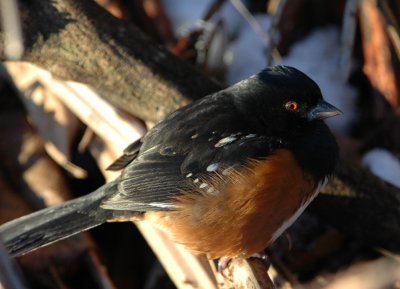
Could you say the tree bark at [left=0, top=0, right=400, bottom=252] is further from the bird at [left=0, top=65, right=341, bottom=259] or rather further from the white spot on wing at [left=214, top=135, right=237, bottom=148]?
the white spot on wing at [left=214, top=135, right=237, bottom=148]

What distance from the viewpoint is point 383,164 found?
3678mm

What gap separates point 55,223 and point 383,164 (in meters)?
1.70

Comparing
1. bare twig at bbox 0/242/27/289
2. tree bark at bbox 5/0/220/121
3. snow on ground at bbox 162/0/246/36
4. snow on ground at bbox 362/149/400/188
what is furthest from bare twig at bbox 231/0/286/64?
bare twig at bbox 0/242/27/289

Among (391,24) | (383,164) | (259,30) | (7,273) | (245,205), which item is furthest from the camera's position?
(259,30)

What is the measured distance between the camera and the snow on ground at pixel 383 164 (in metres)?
3.63

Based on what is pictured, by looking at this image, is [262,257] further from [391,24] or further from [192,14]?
[192,14]

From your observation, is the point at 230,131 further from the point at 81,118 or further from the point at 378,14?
the point at 378,14

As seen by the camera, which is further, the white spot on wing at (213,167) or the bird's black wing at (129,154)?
the bird's black wing at (129,154)

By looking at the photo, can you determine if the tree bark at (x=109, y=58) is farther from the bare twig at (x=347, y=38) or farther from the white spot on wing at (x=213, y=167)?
the bare twig at (x=347, y=38)

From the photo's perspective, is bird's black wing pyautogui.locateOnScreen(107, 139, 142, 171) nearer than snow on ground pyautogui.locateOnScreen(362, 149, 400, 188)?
Yes

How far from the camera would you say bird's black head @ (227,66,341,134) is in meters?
2.79

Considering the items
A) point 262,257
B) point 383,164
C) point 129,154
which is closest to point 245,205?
point 262,257

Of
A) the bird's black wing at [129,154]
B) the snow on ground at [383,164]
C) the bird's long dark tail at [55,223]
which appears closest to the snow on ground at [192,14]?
the snow on ground at [383,164]

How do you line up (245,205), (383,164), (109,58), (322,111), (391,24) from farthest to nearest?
1. (383,164)
2. (391,24)
3. (109,58)
4. (322,111)
5. (245,205)
